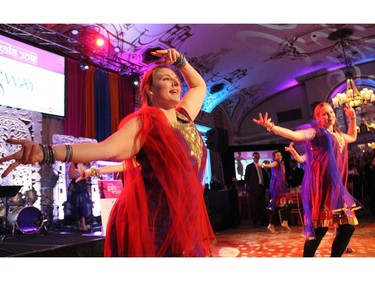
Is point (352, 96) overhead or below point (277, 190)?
overhead

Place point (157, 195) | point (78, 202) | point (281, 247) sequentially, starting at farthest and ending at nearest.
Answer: point (78, 202) → point (281, 247) → point (157, 195)

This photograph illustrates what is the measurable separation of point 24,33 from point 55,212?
306 centimetres

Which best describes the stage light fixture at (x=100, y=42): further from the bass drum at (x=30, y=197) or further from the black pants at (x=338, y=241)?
the black pants at (x=338, y=241)

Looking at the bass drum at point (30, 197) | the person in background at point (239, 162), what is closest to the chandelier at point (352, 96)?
the person in background at point (239, 162)

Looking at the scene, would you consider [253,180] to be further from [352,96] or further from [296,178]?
[352,96]

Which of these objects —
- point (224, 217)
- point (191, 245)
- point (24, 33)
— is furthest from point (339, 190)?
point (24, 33)

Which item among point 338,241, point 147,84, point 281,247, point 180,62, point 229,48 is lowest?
point 281,247

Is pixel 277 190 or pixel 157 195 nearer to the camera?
pixel 157 195

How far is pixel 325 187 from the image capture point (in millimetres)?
2295

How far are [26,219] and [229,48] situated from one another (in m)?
5.03

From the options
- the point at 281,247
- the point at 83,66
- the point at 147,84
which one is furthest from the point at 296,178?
the point at 147,84

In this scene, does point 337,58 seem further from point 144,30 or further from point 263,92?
point 144,30

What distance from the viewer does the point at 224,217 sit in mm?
6504

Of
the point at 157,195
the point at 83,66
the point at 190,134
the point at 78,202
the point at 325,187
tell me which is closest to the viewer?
the point at 157,195
